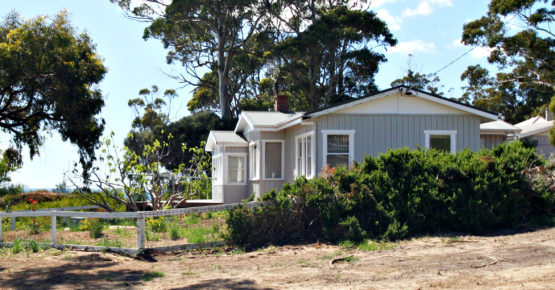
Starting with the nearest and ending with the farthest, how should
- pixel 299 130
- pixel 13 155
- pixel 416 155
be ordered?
pixel 416 155
pixel 299 130
pixel 13 155

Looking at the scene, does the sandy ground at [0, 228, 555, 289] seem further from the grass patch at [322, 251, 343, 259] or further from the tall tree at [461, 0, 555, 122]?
the tall tree at [461, 0, 555, 122]

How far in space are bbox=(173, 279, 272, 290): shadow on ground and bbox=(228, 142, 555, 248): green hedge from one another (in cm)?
323

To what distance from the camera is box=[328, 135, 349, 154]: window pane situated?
17.3 meters

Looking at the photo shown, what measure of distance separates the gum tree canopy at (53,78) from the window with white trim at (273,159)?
5.95m

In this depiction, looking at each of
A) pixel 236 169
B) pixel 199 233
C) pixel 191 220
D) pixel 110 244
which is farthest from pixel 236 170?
pixel 110 244

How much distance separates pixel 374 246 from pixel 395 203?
148cm

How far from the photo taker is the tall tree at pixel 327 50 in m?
35.1

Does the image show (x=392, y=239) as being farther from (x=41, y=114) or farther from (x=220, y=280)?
(x=41, y=114)

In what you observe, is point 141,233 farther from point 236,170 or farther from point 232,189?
point 236,170

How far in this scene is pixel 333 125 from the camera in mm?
17266

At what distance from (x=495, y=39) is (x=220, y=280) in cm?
2832

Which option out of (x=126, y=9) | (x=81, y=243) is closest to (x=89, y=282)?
Result: (x=81, y=243)

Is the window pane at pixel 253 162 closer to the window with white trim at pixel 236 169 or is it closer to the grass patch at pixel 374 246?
the window with white trim at pixel 236 169

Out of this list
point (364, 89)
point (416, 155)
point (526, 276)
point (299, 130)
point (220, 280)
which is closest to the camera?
point (526, 276)
